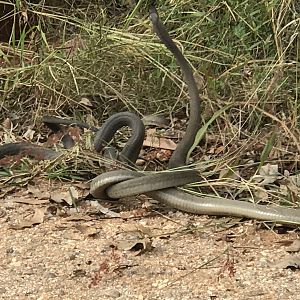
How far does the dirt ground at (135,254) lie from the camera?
8.95ft

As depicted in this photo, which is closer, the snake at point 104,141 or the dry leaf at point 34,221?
the dry leaf at point 34,221

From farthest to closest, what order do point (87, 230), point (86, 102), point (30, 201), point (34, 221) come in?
point (86, 102)
point (30, 201)
point (34, 221)
point (87, 230)

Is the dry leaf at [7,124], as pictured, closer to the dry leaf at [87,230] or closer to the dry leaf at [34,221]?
the dry leaf at [34,221]

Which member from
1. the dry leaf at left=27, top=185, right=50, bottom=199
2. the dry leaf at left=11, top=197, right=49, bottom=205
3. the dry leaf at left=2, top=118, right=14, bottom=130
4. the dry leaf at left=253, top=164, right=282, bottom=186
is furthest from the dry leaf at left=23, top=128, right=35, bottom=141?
→ the dry leaf at left=253, top=164, right=282, bottom=186

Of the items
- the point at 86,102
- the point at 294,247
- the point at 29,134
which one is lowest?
the point at 294,247

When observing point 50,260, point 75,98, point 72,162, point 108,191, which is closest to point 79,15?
point 75,98

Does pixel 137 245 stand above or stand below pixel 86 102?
Answer: below

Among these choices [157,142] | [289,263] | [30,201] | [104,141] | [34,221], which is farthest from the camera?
[157,142]

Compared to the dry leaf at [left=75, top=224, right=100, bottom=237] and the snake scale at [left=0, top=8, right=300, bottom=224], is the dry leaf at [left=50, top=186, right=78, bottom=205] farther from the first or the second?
the dry leaf at [left=75, top=224, right=100, bottom=237]

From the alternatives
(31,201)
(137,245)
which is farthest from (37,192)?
(137,245)

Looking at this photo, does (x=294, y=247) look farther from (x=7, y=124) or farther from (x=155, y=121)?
(x=7, y=124)

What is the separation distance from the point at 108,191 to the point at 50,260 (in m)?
0.61

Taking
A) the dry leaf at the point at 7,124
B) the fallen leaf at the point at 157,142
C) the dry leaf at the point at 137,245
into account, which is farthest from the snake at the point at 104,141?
the dry leaf at the point at 137,245

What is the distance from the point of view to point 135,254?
3.00 metres
